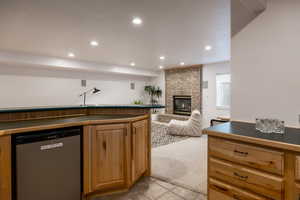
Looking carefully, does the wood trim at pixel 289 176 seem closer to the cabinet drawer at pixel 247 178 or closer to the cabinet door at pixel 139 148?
the cabinet drawer at pixel 247 178

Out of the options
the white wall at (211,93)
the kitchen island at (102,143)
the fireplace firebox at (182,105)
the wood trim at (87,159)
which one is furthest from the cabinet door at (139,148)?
the fireplace firebox at (182,105)

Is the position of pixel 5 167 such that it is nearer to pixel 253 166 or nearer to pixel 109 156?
pixel 109 156

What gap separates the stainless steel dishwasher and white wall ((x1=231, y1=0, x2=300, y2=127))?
1855mm

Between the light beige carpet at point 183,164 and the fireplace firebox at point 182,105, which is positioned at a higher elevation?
the fireplace firebox at point 182,105

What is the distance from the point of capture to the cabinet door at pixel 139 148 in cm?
212

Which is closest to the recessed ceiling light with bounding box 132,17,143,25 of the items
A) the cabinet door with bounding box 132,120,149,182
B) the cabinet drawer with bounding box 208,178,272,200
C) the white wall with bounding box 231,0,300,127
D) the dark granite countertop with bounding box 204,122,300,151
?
the white wall with bounding box 231,0,300,127

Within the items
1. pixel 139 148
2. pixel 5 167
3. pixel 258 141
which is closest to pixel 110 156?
pixel 139 148

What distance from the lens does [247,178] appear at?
1202mm

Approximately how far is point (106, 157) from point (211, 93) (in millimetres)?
5196

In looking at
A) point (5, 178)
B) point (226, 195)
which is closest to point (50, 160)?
point (5, 178)

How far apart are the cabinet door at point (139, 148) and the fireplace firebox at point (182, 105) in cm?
493

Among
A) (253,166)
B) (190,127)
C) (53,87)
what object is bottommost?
(190,127)

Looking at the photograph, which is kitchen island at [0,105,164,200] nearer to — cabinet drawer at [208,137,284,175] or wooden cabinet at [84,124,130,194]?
wooden cabinet at [84,124,130,194]

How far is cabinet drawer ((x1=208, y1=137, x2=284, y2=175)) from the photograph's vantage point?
108 centimetres
